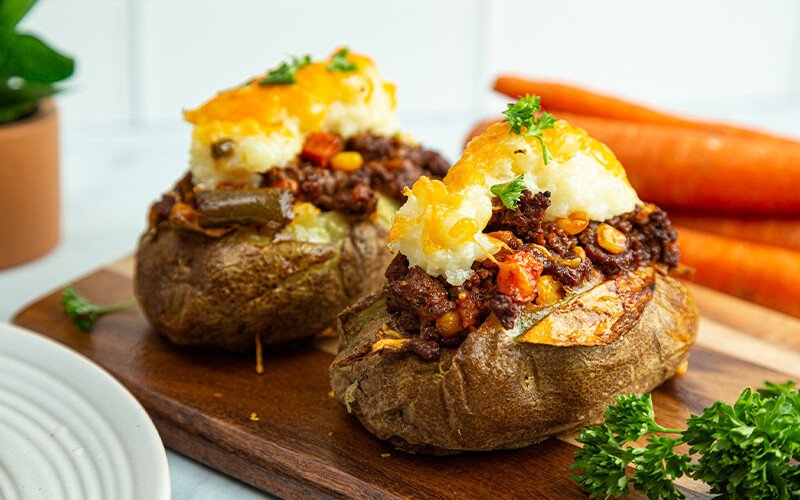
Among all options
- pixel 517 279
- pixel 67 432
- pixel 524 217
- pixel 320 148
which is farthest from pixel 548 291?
pixel 67 432

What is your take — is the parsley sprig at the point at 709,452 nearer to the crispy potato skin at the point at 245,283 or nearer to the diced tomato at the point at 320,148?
the crispy potato skin at the point at 245,283

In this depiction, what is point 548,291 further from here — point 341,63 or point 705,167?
point 705,167

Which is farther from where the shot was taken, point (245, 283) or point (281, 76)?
point (281, 76)

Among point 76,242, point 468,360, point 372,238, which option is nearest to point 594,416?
point 468,360

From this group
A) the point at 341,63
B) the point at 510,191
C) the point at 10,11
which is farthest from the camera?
the point at 10,11

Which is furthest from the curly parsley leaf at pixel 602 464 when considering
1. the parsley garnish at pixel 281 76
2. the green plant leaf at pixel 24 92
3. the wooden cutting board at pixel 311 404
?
the green plant leaf at pixel 24 92

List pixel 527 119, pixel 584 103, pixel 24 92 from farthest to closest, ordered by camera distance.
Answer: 1. pixel 584 103
2. pixel 24 92
3. pixel 527 119

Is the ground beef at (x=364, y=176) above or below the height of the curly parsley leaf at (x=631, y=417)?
above

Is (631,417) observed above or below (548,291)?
below
